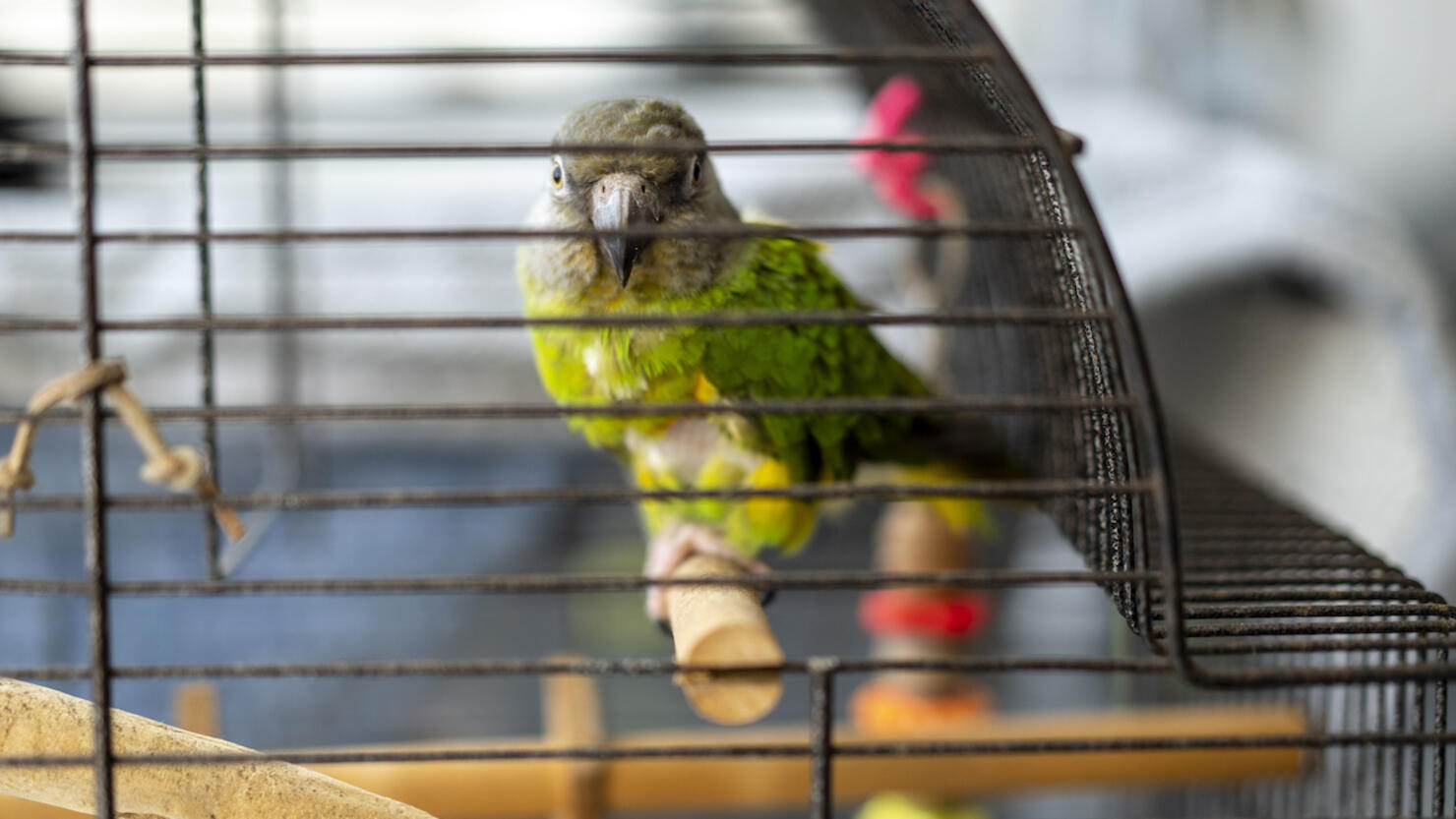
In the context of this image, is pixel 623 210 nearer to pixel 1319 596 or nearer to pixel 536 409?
pixel 536 409

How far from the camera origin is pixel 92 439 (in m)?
0.44

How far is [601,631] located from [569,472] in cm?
30

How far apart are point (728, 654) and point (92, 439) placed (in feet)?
0.99

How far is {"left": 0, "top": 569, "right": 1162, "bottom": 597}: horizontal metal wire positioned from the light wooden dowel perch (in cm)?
4

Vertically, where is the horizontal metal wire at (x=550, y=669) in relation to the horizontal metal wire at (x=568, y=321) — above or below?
below

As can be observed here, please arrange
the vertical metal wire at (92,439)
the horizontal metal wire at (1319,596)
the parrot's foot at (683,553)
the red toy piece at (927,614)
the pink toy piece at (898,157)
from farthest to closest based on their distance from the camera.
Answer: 1. the red toy piece at (927,614)
2. the pink toy piece at (898,157)
3. the parrot's foot at (683,553)
4. the horizontal metal wire at (1319,596)
5. the vertical metal wire at (92,439)

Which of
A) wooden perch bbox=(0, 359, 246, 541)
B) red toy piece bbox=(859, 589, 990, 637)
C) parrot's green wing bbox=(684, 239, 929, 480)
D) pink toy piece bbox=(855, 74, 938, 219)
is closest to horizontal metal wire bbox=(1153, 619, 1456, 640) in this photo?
parrot's green wing bbox=(684, 239, 929, 480)

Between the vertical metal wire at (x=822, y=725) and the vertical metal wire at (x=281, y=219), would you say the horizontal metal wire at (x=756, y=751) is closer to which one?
the vertical metal wire at (x=822, y=725)

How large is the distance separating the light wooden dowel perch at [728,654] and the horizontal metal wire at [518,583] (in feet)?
0.13

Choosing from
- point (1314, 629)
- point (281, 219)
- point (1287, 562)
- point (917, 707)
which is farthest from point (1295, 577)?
point (281, 219)

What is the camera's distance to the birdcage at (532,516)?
451 millimetres

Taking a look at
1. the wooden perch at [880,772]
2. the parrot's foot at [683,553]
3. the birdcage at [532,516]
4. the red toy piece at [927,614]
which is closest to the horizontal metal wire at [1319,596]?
the birdcage at [532,516]

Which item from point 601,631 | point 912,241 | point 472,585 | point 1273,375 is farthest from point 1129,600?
point 601,631

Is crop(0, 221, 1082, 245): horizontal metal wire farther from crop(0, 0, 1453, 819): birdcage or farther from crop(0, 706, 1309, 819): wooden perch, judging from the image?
crop(0, 706, 1309, 819): wooden perch
